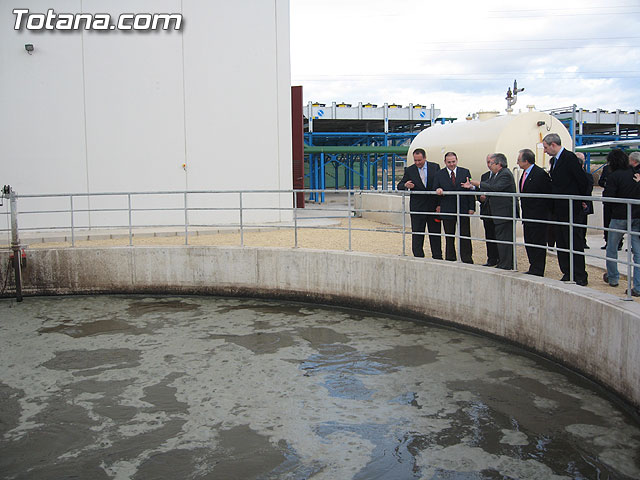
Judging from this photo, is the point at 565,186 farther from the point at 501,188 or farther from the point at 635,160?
the point at 635,160

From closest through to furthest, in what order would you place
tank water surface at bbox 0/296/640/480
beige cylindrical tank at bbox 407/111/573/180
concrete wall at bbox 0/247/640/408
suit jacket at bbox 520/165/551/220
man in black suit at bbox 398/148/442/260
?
tank water surface at bbox 0/296/640/480
concrete wall at bbox 0/247/640/408
suit jacket at bbox 520/165/551/220
man in black suit at bbox 398/148/442/260
beige cylindrical tank at bbox 407/111/573/180

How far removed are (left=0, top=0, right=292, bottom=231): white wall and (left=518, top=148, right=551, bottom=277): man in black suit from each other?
8.48m

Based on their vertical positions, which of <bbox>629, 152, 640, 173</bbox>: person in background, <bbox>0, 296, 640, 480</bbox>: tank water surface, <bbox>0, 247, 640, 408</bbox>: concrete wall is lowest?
<bbox>0, 296, 640, 480</bbox>: tank water surface

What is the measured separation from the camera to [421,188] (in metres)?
10.5

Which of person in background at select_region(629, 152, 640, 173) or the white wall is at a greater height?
the white wall

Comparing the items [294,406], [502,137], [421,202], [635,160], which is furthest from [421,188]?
[294,406]

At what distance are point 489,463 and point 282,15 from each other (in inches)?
513

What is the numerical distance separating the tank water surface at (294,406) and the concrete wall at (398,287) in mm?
283

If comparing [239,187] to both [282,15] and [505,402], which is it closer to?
[282,15]

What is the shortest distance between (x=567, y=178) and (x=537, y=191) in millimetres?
481

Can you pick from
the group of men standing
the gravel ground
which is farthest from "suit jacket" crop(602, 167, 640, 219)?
the gravel ground

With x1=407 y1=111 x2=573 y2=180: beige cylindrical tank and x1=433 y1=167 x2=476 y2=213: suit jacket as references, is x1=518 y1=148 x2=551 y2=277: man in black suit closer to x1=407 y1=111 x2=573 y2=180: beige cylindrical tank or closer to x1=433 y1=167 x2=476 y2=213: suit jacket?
x1=433 y1=167 x2=476 y2=213: suit jacket

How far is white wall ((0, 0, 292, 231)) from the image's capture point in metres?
14.9

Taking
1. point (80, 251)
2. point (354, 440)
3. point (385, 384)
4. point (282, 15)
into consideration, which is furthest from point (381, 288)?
point (282, 15)
